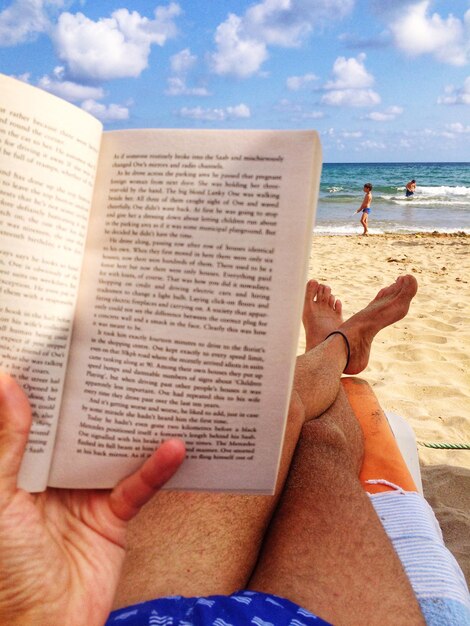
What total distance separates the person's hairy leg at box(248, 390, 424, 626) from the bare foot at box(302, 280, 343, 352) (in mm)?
1045

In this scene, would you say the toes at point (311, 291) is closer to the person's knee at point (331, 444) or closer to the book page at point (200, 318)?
the person's knee at point (331, 444)

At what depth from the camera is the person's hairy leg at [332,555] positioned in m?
A: 0.80

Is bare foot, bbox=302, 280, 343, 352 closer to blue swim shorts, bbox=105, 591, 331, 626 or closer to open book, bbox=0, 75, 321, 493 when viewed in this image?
blue swim shorts, bbox=105, 591, 331, 626

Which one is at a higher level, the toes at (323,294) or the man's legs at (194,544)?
the toes at (323,294)

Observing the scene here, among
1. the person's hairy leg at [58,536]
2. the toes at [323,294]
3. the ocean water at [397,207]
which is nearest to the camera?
the person's hairy leg at [58,536]

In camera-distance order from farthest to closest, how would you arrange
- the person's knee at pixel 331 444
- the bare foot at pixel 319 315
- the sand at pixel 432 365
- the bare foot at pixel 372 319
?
the bare foot at pixel 319 315 < the bare foot at pixel 372 319 < the sand at pixel 432 365 < the person's knee at pixel 331 444

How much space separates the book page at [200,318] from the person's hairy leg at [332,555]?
0.29 meters

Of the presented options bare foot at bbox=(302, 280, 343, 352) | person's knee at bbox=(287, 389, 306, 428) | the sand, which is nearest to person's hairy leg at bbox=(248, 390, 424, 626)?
person's knee at bbox=(287, 389, 306, 428)

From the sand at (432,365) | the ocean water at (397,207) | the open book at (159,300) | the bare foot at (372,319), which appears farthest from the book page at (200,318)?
the ocean water at (397,207)

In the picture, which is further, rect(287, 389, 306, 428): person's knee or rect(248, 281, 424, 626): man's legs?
rect(287, 389, 306, 428): person's knee

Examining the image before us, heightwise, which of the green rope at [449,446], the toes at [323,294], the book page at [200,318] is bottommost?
the green rope at [449,446]

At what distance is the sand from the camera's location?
1642 mm

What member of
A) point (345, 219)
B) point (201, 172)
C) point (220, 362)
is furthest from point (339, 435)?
point (345, 219)

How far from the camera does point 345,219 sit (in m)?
11.4
